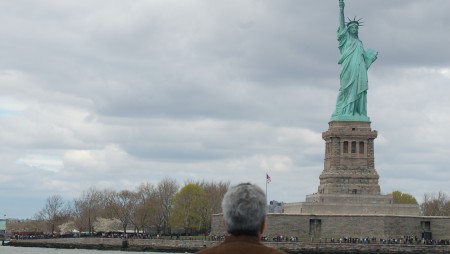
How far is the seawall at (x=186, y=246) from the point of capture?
75.8 m

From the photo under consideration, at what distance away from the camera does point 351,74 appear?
8762 centimetres

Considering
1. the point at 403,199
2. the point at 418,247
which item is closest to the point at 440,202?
the point at 403,199

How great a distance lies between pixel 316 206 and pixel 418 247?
35.3ft

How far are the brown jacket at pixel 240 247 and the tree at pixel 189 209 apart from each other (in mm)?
97143

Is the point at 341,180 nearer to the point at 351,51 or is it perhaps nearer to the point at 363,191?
the point at 363,191

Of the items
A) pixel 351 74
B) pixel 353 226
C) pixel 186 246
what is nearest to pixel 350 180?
pixel 353 226

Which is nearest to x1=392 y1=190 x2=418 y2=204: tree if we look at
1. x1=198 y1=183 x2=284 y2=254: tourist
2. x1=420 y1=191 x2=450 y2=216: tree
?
x1=420 y1=191 x2=450 y2=216: tree

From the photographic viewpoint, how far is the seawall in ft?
249

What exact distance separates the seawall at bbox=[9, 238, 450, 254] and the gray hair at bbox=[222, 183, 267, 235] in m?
67.9

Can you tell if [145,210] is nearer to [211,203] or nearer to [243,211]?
[211,203]

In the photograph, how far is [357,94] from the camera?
8712 centimetres

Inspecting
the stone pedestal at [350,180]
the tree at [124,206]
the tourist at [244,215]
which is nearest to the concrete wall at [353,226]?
the stone pedestal at [350,180]

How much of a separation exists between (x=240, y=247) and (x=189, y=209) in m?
97.7

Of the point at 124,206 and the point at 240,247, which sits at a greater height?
the point at 124,206
